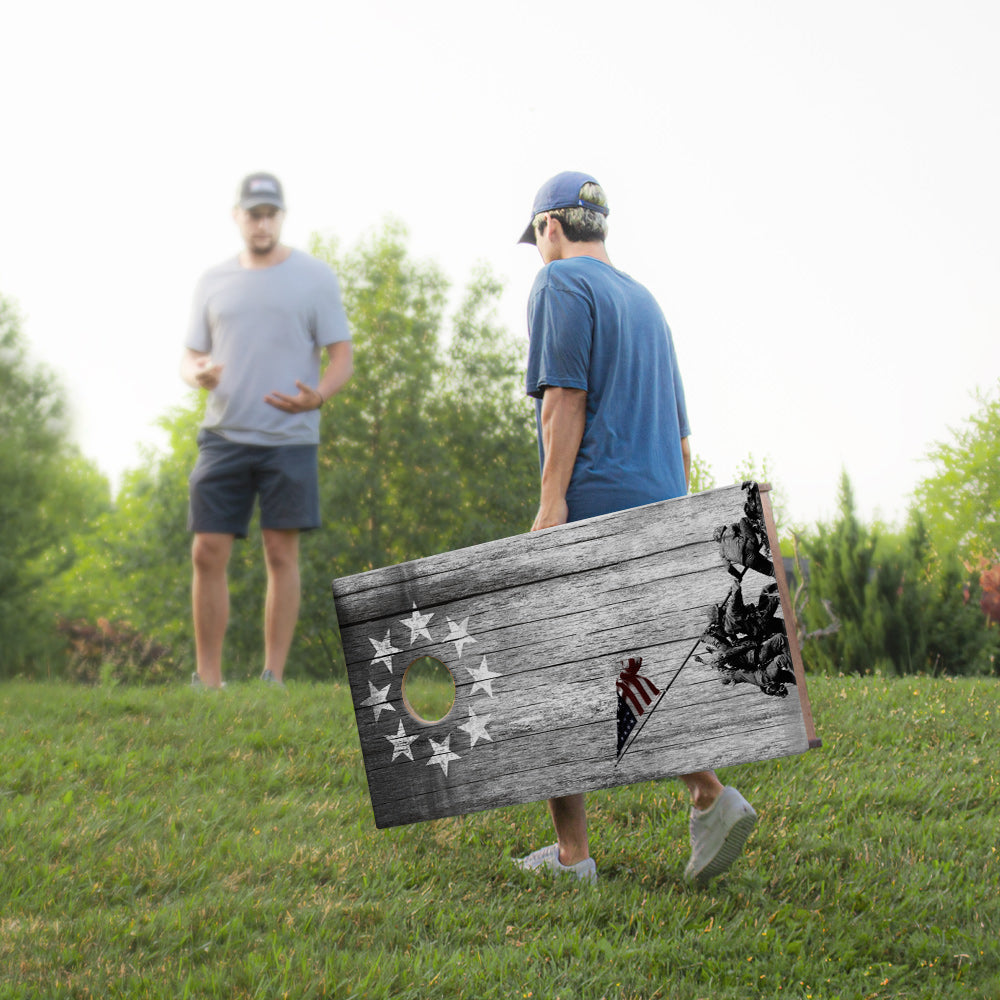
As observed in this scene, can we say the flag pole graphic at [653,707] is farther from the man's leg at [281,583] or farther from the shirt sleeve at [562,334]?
the man's leg at [281,583]

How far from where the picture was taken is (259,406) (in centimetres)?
545

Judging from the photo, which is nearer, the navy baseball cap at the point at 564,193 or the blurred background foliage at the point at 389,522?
the navy baseball cap at the point at 564,193

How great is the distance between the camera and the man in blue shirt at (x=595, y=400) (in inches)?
111

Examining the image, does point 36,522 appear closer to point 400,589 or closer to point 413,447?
point 413,447

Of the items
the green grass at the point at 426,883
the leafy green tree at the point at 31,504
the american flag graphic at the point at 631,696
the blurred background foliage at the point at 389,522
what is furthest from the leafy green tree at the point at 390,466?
the american flag graphic at the point at 631,696

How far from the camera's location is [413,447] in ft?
45.1

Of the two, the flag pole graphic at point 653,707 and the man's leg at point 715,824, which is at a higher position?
the flag pole graphic at point 653,707

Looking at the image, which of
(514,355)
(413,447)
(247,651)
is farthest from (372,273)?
(247,651)

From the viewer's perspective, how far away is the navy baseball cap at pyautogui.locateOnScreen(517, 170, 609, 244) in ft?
9.80

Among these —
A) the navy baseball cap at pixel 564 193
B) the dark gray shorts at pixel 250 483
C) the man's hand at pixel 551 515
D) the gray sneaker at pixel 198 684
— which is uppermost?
the navy baseball cap at pixel 564 193

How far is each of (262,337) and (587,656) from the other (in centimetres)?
367

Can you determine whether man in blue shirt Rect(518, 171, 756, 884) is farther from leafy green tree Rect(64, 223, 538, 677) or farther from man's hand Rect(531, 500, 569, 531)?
leafy green tree Rect(64, 223, 538, 677)

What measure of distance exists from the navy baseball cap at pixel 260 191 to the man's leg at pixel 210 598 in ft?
6.36

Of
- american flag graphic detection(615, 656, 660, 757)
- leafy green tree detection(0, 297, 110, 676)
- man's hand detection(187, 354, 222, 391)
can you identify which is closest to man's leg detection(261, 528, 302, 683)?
man's hand detection(187, 354, 222, 391)
